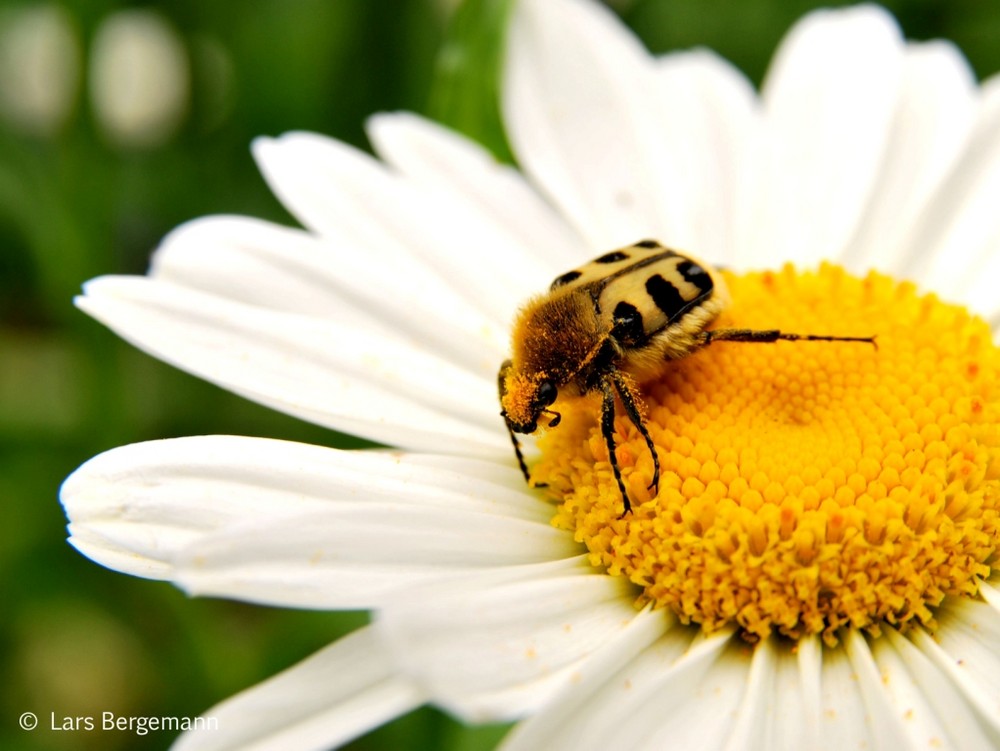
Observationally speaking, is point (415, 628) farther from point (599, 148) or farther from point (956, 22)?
point (956, 22)

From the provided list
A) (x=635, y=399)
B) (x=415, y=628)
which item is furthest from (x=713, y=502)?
(x=415, y=628)

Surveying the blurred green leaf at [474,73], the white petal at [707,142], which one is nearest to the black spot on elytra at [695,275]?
the white petal at [707,142]

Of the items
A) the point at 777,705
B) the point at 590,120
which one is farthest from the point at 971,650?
the point at 590,120

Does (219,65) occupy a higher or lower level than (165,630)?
higher

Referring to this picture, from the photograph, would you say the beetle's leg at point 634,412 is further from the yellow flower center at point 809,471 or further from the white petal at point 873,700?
the white petal at point 873,700

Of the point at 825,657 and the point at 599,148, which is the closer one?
→ the point at 825,657

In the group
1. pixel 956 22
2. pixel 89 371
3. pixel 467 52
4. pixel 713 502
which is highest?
pixel 956 22

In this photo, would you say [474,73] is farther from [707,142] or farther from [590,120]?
[707,142]
